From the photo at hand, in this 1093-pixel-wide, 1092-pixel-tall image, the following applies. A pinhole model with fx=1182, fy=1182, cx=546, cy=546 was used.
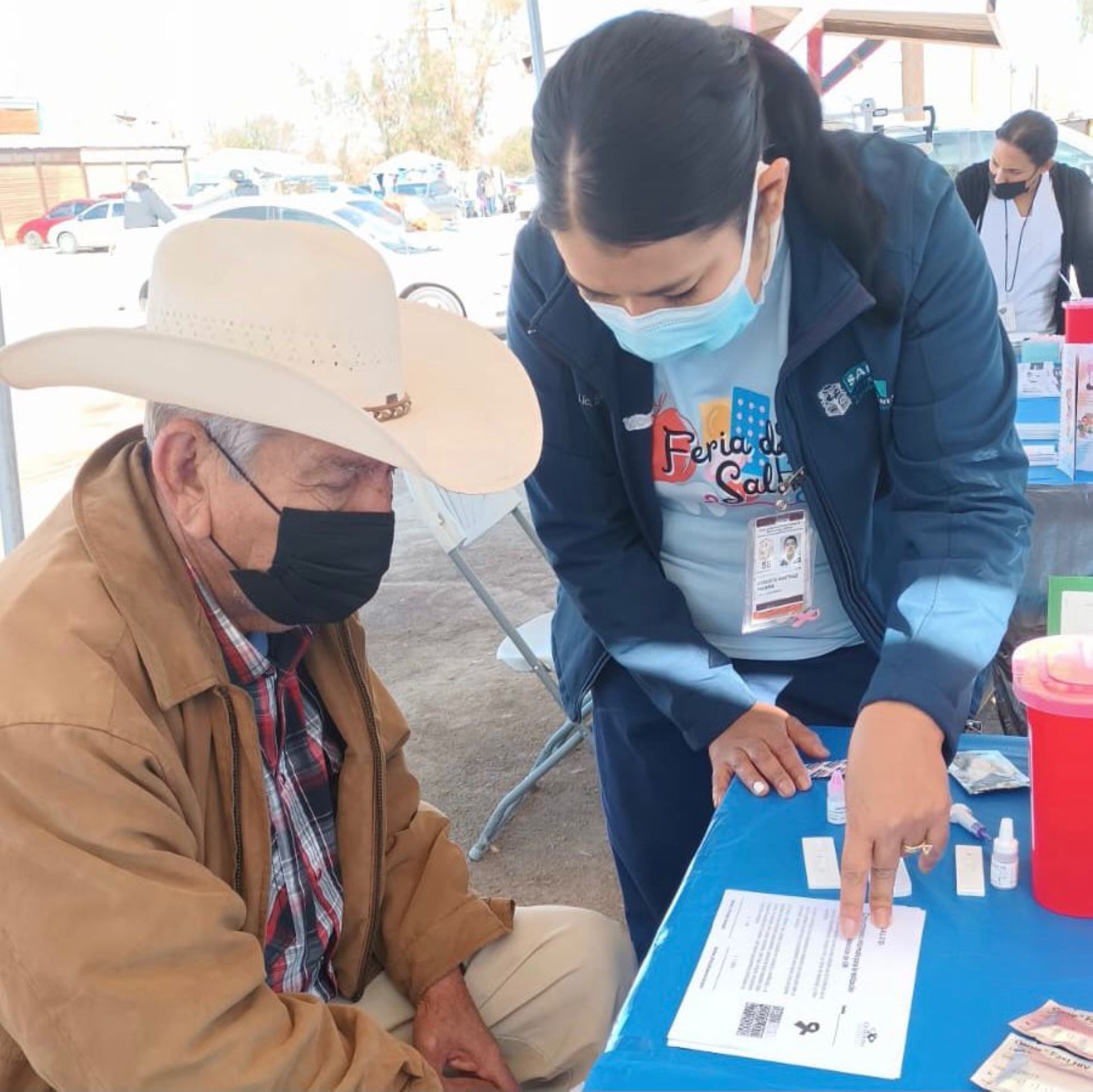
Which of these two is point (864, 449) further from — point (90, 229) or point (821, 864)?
point (90, 229)

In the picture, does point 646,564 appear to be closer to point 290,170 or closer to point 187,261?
point 187,261

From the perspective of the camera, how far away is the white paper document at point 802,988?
1.04 metres

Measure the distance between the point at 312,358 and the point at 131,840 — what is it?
55cm

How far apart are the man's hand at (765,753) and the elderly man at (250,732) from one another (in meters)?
0.36

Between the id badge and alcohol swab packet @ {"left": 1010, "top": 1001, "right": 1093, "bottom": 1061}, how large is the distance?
27.8 inches

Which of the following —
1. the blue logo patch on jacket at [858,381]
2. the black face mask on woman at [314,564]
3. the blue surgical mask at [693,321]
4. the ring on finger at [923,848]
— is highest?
the blue surgical mask at [693,321]

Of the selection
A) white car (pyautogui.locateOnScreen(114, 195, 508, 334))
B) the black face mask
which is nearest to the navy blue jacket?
the black face mask

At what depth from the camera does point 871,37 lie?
20.6 feet

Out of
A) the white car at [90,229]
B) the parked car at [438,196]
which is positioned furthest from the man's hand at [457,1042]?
the white car at [90,229]

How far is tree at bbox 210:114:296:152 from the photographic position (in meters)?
25.7

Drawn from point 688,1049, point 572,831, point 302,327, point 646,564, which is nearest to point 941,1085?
point 688,1049

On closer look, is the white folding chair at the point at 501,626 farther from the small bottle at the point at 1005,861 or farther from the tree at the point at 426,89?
the tree at the point at 426,89

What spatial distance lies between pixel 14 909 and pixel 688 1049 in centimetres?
63

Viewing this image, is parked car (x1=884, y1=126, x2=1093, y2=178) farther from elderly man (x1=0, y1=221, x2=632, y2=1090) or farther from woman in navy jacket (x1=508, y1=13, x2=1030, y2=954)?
elderly man (x1=0, y1=221, x2=632, y2=1090)
